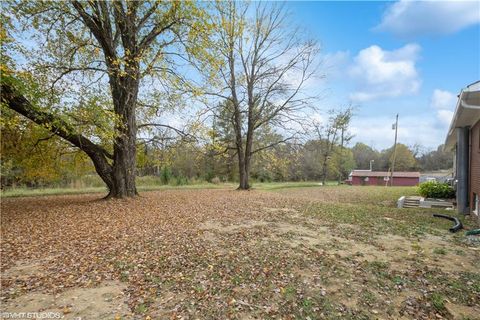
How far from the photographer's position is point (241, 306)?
2932 millimetres

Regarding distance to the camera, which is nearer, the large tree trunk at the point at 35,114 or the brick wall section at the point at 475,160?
the large tree trunk at the point at 35,114

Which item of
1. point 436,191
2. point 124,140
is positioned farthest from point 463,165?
point 124,140

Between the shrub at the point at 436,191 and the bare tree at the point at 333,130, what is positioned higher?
the bare tree at the point at 333,130

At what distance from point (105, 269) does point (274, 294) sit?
2.51m

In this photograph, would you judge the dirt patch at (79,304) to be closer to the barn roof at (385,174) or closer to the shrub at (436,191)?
the shrub at (436,191)

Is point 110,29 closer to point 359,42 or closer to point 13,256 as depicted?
point 13,256

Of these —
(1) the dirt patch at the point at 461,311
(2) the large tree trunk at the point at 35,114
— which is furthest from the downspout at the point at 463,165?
(2) the large tree trunk at the point at 35,114

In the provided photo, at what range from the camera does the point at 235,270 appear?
380 cm

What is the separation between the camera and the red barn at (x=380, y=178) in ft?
118

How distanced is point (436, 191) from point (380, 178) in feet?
91.0

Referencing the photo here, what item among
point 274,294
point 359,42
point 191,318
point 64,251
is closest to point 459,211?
point 359,42

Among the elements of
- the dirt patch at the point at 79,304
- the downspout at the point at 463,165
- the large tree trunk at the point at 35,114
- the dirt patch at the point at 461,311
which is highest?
the large tree trunk at the point at 35,114

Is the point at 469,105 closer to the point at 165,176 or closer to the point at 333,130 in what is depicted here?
the point at 165,176

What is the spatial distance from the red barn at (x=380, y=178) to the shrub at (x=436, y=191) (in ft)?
80.4
